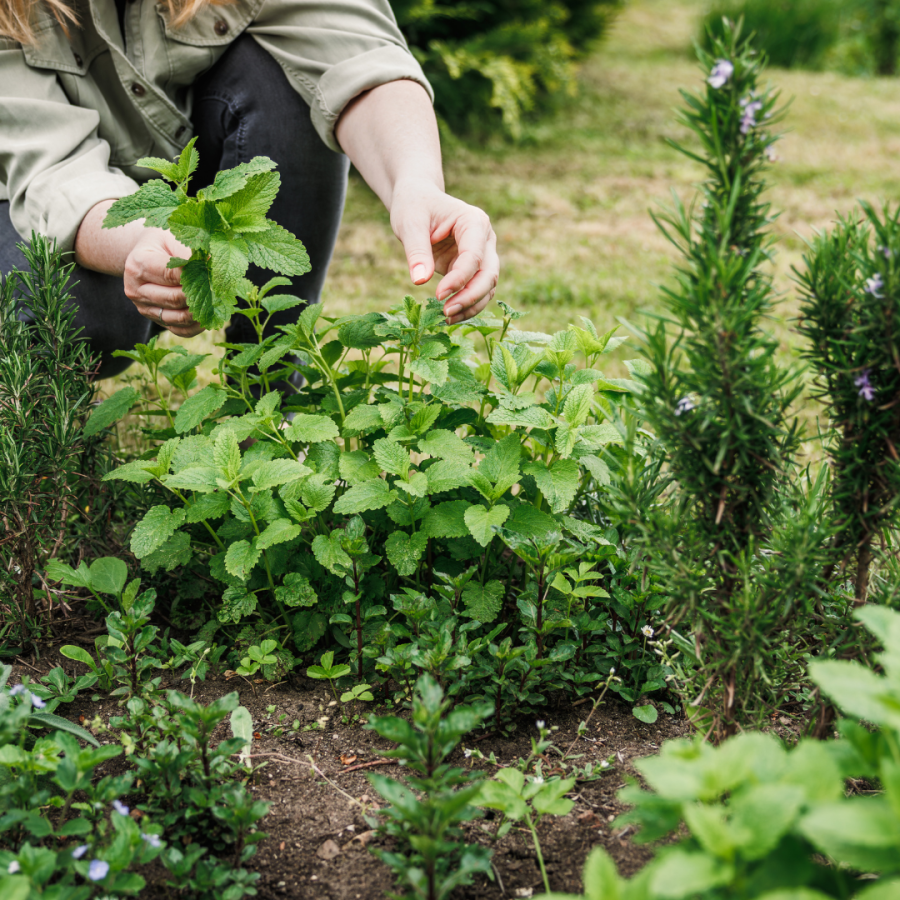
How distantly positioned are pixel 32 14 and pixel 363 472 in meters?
1.43

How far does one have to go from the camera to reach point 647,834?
787 millimetres

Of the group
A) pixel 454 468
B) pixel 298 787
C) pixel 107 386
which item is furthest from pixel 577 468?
pixel 107 386

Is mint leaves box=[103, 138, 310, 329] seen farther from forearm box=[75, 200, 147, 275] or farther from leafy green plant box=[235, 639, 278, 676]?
leafy green plant box=[235, 639, 278, 676]

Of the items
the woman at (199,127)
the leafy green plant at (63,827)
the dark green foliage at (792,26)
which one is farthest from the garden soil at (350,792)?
the dark green foliage at (792,26)

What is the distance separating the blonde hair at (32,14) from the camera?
185 centimetres

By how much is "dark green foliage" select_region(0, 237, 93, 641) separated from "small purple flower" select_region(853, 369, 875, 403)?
1.33 metres

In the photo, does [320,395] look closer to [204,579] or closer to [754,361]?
[204,579]

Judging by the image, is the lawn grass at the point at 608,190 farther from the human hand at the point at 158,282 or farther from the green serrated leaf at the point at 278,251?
the human hand at the point at 158,282

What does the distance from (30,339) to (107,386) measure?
1264 mm

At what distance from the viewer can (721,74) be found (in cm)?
92

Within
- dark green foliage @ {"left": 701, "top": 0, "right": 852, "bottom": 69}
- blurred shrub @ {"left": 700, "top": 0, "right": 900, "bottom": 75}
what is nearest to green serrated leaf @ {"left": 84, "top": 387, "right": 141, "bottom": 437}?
blurred shrub @ {"left": 700, "top": 0, "right": 900, "bottom": 75}

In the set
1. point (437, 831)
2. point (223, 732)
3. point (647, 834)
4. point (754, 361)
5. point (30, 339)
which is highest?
point (754, 361)

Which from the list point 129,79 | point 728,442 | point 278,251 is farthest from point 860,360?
point 129,79

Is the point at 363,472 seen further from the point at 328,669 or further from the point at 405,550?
the point at 328,669
